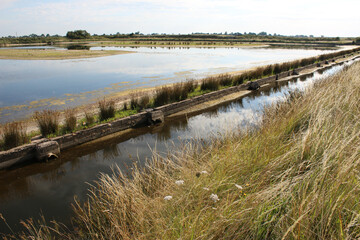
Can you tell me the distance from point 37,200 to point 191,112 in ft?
17.5

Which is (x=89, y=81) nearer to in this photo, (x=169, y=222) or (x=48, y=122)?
(x=48, y=122)

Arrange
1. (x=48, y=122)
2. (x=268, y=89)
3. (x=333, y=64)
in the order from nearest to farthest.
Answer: (x=48, y=122) → (x=268, y=89) → (x=333, y=64)

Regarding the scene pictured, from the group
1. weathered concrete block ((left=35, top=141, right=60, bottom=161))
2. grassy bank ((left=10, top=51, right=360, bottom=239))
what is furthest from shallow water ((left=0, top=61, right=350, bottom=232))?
grassy bank ((left=10, top=51, right=360, bottom=239))

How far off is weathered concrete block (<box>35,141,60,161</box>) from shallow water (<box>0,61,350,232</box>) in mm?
145

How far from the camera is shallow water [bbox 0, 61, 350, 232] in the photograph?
3.62 m

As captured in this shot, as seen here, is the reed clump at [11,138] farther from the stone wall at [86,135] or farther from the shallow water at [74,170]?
the shallow water at [74,170]

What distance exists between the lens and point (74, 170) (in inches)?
185

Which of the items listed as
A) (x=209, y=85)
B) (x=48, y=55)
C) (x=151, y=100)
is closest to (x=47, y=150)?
(x=151, y=100)

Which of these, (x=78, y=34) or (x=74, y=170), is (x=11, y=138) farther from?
(x=78, y=34)

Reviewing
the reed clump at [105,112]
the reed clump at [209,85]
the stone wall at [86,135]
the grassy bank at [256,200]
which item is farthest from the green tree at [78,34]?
the grassy bank at [256,200]

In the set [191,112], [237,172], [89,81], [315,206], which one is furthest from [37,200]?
[89,81]

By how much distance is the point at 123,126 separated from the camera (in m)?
6.48

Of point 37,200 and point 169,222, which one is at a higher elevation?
point 169,222

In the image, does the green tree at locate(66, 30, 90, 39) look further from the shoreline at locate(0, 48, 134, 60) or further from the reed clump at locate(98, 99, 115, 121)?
the reed clump at locate(98, 99, 115, 121)
